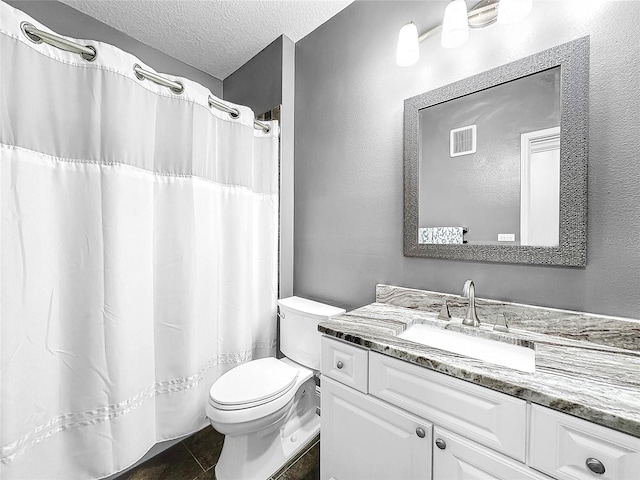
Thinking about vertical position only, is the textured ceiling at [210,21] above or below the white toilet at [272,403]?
above

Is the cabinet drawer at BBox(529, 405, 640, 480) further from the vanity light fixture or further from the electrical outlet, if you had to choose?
the vanity light fixture

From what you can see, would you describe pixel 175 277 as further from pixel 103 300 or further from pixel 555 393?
pixel 555 393

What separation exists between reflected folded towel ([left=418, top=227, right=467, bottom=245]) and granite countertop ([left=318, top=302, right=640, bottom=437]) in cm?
33

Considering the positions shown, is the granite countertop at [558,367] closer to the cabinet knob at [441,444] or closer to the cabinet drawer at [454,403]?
the cabinet drawer at [454,403]

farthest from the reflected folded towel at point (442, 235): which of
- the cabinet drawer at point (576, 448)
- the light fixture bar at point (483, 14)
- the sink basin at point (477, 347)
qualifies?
the light fixture bar at point (483, 14)

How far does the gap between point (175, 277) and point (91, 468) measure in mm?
837

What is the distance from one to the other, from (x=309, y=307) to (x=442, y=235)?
85 centimetres

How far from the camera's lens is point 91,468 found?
3.85 feet

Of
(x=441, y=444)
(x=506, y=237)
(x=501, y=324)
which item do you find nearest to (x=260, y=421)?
(x=441, y=444)

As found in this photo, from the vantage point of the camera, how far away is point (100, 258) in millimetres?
1185

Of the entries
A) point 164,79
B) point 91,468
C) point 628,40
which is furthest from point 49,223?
point 628,40

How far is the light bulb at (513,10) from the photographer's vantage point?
102 cm

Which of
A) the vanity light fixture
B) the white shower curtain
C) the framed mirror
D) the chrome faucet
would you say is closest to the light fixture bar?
the vanity light fixture

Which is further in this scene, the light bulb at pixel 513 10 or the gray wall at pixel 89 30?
the gray wall at pixel 89 30
